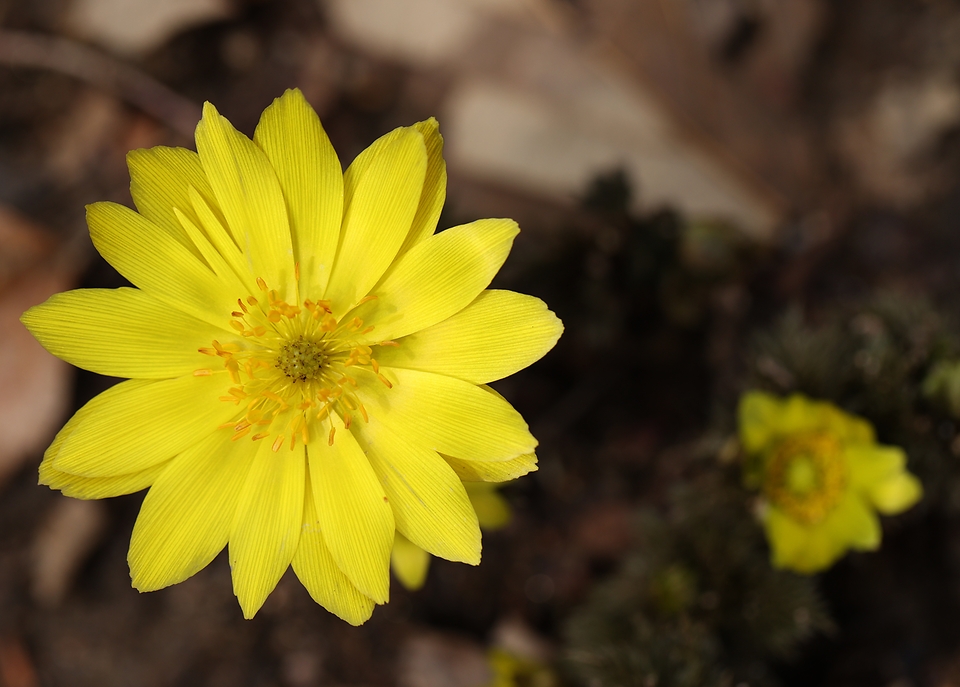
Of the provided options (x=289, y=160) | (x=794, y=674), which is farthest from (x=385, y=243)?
(x=794, y=674)

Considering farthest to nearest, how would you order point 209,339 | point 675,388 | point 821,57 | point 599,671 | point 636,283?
point 821,57, point 675,388, point 636,283, point 599,671, point 209,339

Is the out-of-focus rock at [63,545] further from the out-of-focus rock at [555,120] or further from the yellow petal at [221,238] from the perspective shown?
the out-of-focus rock at [555,120]

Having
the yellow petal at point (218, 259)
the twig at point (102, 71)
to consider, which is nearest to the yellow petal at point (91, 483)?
the yellow petal at point (218, 259)

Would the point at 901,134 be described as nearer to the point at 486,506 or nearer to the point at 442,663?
the point at 486,506

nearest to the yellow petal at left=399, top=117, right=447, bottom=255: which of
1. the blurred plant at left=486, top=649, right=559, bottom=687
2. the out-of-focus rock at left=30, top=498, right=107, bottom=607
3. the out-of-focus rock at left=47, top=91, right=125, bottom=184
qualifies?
the blurred plant at left=486, top=649, right=559, bottom=687

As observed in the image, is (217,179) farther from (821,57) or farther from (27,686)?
(821,57)
